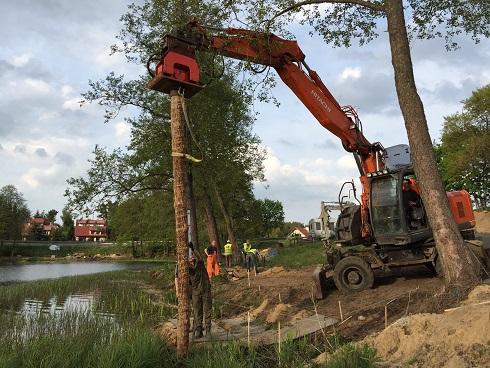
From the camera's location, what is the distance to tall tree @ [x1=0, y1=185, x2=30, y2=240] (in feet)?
232

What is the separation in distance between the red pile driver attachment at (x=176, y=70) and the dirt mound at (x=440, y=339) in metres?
4.58

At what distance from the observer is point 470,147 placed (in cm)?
4306

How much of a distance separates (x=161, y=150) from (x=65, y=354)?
64.3 feet

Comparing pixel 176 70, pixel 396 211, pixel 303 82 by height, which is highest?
pixel 303 82

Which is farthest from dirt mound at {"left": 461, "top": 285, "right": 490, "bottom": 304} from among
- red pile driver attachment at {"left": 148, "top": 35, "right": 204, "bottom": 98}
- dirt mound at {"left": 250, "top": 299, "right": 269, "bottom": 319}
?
red pile driver attachment at {"left": 148, "top": 35, "right": 204, "bottom": 98}

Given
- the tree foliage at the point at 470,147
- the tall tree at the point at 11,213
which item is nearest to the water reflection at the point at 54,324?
the tree foliage at the point at 470,147

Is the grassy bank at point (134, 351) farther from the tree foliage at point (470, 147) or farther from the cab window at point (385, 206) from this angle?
the tree foliage at point (470, 147)

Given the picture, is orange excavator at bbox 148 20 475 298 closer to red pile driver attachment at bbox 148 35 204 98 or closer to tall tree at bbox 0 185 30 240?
red pile driver attachment at bbox 148 35 204 98

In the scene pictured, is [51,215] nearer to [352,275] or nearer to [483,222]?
[483,222]

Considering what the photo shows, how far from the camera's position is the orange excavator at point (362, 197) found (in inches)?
466

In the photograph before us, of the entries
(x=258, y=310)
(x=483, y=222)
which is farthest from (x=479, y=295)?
(x=483, y=222)

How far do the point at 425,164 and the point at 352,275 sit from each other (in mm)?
3807

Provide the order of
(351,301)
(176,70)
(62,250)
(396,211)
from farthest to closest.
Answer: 1. (62,250)
2. (396,211)
3. (351,301)
4. (176,70)

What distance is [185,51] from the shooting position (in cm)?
757
